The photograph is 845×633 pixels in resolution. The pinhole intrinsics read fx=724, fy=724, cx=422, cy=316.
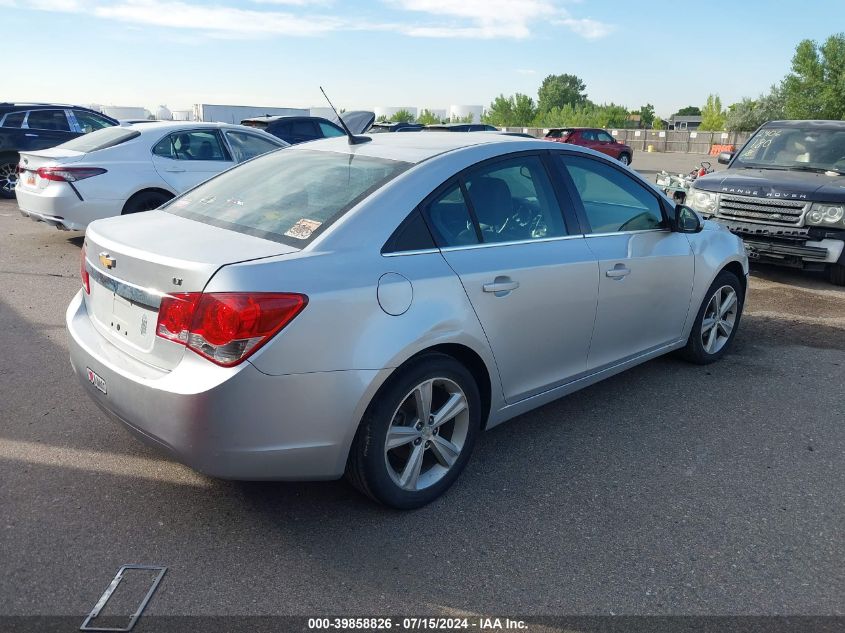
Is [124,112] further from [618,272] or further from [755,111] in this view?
[618,272]

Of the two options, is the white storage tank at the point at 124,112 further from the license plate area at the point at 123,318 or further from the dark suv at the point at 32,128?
the license plate area at the point at 123,318

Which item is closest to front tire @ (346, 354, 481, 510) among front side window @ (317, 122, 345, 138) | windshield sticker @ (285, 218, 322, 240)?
windshield sticker @ (285, 218, 322, 240)

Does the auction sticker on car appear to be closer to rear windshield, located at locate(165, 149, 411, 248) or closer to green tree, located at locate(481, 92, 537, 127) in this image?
rear windshield, located at locate(165, 149, 411, 248)

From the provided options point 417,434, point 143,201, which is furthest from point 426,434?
point 143,201

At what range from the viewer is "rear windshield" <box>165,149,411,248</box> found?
124 inches

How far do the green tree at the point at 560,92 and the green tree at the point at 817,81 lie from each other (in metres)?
79.5

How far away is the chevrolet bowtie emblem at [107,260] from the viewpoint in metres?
3.07

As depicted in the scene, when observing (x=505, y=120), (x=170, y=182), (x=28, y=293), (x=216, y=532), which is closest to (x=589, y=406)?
(x=216, y=532)

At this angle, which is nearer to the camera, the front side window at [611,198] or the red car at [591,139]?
the front side window at [611,198]

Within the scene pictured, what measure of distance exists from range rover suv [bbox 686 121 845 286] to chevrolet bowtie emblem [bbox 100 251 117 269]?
6.76 meters

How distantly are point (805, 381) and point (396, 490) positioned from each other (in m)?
3.34

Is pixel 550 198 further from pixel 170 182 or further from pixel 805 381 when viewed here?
pixel 170 182

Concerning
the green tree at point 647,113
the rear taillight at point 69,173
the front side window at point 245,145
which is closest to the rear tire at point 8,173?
the rear taillight at point 69,173

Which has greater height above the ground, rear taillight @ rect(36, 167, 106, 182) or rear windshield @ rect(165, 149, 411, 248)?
rear windshield @ rect(165, 149, 411, 248)
